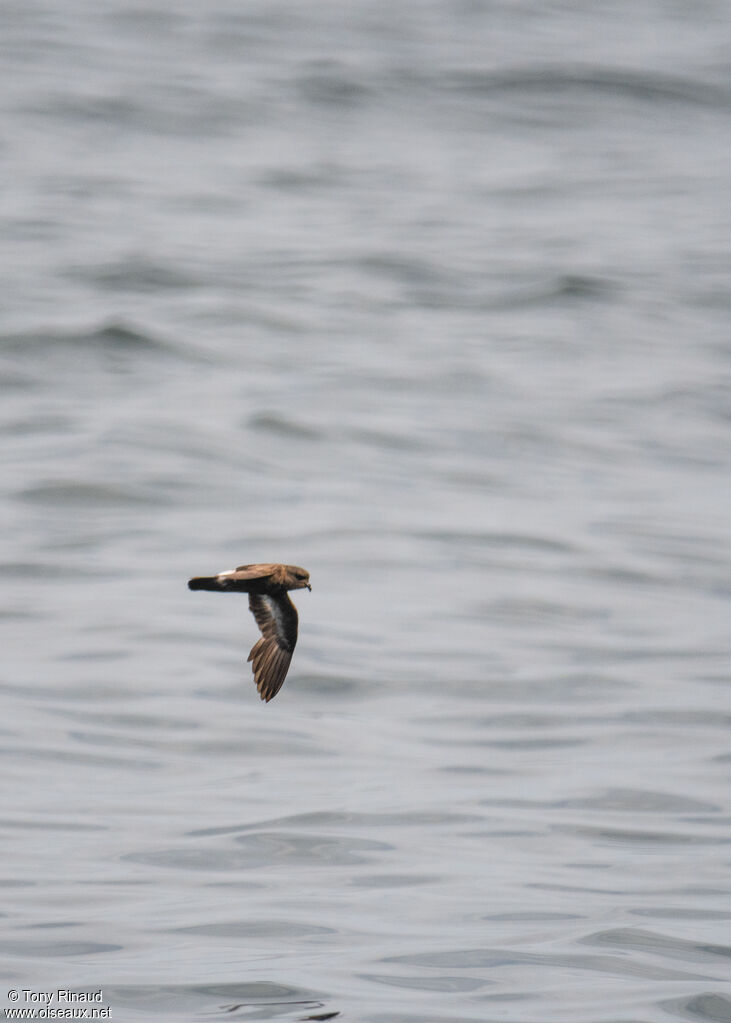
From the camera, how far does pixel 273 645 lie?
303 inches

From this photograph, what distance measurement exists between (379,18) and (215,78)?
5.99 metres

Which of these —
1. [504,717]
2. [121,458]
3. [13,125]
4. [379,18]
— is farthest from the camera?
[379,18]

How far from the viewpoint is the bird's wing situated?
7594 mm

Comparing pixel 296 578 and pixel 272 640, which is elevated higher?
pixel 296 578

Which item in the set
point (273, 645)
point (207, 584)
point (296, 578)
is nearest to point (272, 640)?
point (273, 645)

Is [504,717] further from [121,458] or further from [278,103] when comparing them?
[278,103]

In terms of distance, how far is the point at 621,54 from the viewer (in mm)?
43750

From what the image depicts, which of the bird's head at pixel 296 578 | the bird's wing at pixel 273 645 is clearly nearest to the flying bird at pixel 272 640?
the bird's wing at pixel 273 645

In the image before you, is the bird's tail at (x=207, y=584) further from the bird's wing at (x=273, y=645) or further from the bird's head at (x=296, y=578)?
the bird's wing at (x=273, y=645)

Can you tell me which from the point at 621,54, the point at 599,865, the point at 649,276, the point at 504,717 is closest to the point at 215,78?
the point at 621,54

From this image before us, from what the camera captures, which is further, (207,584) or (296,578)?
(296,578)

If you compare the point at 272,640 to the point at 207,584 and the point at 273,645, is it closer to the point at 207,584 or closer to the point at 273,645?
the point at 273,645

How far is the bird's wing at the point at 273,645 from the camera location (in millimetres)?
7594

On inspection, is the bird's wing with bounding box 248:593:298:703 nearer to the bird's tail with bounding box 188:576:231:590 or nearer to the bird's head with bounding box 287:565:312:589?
the bird's head with bounding box 287:565:312:589
